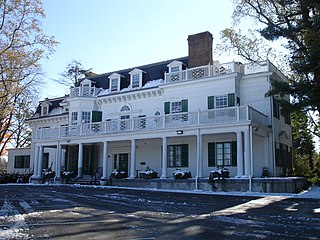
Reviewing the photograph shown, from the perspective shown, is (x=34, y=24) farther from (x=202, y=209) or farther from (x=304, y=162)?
(x=304, y=162)

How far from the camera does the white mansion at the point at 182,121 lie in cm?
2131

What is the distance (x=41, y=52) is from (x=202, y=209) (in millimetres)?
15678

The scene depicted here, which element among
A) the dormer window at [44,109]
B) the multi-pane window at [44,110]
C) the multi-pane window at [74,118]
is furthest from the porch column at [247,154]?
the multi-pane window at [44,110]

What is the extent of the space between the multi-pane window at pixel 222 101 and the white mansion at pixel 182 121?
0.07m

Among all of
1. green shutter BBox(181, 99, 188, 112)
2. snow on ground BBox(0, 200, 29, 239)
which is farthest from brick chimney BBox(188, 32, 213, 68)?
snow on ground BBox(0, 200, 29, 239)

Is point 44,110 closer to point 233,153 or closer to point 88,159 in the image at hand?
point 88,159

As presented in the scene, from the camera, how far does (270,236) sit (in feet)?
22.5

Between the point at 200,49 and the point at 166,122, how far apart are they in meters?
6.24

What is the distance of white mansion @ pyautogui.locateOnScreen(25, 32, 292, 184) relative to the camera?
21312 mm

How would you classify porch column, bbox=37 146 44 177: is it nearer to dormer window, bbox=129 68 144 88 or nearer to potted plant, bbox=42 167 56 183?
potted plant, bbox=42 167 56 183

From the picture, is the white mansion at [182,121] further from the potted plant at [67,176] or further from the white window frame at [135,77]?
the potted plant at [67,176]

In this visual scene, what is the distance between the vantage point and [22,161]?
37906 mm

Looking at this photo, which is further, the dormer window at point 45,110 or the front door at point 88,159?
the dormer window at point 45,110


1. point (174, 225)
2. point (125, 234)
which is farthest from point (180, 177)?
point (125, 234)
